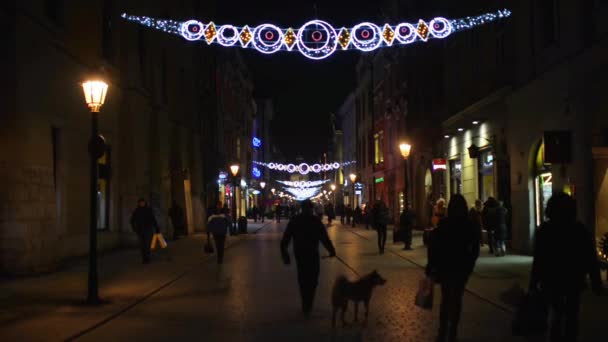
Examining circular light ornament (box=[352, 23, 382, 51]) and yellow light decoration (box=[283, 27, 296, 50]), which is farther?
circular light ornament (box=[352, 23, 382, 51])

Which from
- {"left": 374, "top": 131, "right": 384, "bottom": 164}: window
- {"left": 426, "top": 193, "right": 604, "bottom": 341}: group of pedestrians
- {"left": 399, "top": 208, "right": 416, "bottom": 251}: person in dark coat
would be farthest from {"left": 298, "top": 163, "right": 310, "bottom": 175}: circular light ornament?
{"left": 426, "top": 193, "right": 604, "bottom": 341}: group of pedestrians

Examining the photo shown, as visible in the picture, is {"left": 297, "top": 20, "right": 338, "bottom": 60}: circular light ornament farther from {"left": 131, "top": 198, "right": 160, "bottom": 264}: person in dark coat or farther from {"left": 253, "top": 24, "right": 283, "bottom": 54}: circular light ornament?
{"left": 131, "top": 198, "right": 160, "bottom": 264}: person in dark coat

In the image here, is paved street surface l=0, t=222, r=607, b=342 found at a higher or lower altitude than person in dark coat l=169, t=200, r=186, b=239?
lower

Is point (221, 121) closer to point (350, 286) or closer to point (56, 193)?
point (56, 193)

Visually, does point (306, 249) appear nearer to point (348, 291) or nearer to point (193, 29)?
point (348, 291)

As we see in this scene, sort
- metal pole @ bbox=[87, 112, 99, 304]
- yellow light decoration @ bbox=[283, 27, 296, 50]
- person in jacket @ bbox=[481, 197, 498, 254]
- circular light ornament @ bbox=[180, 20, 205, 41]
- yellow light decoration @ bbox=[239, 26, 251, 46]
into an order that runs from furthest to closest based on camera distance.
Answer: person in jacket @ bbox=[481, 197, 498, 254] < circular light ornament @ bbox=[180, 20, 205, 41] < yellow light decoration @ bbox=[239, 26, 251, 46] < yellow light decoration @ bbox=[283, 27, 296, 50] < metal pole @ bbox=[87, 112, 99, 304]

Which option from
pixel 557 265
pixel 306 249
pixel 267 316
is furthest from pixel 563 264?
pixel 267 316

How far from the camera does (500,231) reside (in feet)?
68.5

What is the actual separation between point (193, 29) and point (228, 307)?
11.1 meters

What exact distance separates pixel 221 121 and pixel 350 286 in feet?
145

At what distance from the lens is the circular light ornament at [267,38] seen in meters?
19.4

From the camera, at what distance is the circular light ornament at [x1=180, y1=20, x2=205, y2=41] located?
20141 millimetres

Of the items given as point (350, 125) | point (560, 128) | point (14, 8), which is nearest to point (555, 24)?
point (560, 128)

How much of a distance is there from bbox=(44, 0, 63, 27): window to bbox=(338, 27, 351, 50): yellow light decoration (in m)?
7.41
